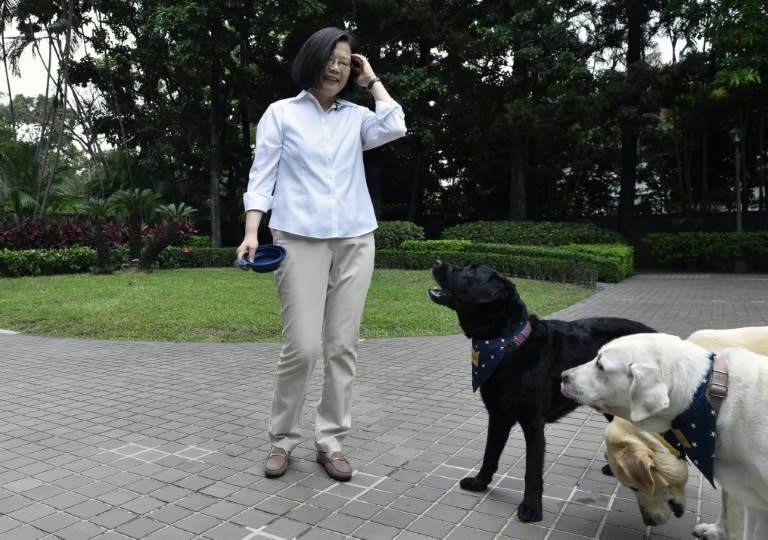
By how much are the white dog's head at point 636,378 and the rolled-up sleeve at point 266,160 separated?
1768 mm

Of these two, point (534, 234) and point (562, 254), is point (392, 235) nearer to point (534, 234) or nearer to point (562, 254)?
point (534, 234)

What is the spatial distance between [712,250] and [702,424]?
19325mm

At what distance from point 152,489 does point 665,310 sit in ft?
30.1

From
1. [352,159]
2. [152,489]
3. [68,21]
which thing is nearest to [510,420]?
[352,159]

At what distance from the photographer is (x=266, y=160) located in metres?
3.12

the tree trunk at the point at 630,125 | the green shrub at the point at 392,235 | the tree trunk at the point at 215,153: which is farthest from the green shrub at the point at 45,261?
the tree trunk at the point at 630,125

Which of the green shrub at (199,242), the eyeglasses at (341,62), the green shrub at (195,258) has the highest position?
the eyeglasses at (341,62)

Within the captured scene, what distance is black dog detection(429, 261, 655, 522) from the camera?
2746 millimetres

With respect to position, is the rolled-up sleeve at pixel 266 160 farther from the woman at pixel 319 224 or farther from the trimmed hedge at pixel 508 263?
the trimmed hedge at pixel 508 263

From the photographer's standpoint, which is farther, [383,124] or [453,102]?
[453,102]

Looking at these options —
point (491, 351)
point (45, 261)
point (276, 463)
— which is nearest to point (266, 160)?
point (491, 351)

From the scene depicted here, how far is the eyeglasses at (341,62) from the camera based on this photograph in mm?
3082

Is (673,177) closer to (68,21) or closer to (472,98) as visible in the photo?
(472,98)

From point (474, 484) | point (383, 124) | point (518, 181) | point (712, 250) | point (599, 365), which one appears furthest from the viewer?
point (518, 181)
